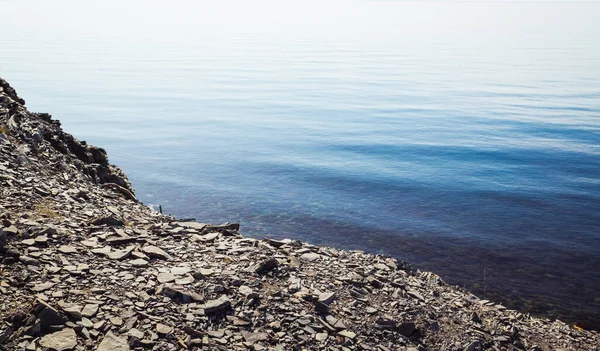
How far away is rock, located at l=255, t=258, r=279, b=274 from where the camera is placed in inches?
506

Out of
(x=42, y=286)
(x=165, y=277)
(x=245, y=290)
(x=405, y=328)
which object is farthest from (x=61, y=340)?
(x=405, y=328)

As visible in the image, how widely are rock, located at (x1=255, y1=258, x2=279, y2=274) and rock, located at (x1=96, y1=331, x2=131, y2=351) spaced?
4208 mm

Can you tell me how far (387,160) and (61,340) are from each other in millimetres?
39367

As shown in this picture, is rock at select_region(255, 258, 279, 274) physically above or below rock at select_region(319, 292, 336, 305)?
above

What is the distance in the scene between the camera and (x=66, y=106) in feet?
236

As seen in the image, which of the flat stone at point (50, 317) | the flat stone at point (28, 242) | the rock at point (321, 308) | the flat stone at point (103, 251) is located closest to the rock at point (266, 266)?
the rock at point (321, 308)

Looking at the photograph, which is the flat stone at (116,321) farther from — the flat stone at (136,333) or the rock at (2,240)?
the rock at (2,240)

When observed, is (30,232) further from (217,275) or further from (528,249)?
(528,249)

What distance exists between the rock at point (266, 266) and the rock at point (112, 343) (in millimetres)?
4208

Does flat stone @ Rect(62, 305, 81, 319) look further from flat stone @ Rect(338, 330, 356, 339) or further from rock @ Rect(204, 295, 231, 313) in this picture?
flat stone @ Rect(338, 330, 356, 339)

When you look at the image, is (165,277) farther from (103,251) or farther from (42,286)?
(42,286)

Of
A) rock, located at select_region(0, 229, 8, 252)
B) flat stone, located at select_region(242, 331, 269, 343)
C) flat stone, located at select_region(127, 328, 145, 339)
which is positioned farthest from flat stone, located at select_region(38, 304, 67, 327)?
flat stone, located at select_region(242, 331, 269, 343)

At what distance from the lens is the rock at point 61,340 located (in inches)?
342

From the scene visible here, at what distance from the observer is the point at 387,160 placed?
46156mm
